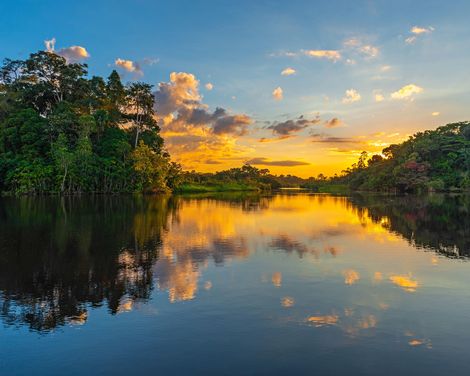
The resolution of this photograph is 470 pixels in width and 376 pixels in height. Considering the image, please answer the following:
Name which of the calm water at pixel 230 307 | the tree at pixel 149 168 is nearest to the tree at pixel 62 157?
the tree at pixel 149 168

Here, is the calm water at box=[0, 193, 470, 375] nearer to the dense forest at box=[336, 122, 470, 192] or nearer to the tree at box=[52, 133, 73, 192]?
the tree at box=[52, 133, 73, 192]

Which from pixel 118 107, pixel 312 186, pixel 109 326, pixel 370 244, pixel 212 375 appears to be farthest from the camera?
pixel 312 186

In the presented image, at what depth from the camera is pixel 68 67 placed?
70.3m

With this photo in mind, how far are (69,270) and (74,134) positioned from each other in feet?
195

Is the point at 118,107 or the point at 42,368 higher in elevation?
the point at 118,107

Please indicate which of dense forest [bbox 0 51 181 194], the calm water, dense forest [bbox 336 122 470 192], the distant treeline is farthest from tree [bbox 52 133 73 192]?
dense forest [bbox 336 122 470 192]

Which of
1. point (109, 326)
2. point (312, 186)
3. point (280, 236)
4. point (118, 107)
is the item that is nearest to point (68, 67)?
point (118, 107)

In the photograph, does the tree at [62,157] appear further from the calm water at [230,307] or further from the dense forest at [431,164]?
the dense forest at [431,164]

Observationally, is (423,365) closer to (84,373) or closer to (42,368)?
(84,373)

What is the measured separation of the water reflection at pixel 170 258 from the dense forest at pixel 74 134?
36.3 meters

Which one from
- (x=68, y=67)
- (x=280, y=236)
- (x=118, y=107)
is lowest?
(x=280, y=236)

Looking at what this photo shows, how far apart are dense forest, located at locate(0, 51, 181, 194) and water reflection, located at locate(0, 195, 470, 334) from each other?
36.3 meters

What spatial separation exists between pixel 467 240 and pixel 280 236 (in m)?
9.58

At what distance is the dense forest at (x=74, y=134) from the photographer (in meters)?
62.0
